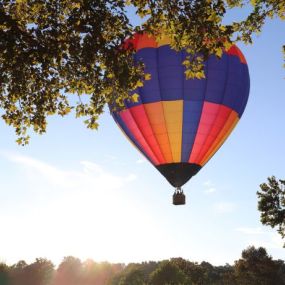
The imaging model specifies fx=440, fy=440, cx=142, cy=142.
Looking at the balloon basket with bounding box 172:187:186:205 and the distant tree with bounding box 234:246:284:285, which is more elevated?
the balloon basket with bounding box 172:187:186:205

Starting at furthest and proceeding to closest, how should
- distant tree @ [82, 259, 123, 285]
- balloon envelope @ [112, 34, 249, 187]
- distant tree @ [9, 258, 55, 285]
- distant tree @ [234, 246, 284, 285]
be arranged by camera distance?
distant tree @ [82, 259, 123, 285], distant tree @ [9, 258, 55, 285], distant tree @ [234, 246, 284, 285], balloon envelope @ [112, 34, 249, 187]

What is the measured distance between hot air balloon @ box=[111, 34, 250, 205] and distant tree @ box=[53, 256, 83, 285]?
146 metres

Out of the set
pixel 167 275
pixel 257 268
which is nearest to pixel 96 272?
pixel 167 275

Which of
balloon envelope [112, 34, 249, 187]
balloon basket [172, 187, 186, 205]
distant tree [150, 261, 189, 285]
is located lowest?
distant tree [150, 261, 189, 285]

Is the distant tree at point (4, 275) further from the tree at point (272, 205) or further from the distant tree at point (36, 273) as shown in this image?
the tree at point (272, 205)

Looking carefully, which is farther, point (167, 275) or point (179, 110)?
point (167, 275)

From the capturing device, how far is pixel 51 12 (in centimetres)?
1395

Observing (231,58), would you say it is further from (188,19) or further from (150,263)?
(150,263)

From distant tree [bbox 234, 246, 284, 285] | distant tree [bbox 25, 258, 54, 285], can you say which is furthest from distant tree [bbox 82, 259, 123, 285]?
distant tree [bbox 234, 246, 284, 285]

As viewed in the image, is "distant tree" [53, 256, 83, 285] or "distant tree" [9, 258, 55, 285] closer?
"distant tree" [9, 258, 55, 285]

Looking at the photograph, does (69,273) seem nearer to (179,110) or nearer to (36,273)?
(36,273)

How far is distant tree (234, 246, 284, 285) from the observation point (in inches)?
3061

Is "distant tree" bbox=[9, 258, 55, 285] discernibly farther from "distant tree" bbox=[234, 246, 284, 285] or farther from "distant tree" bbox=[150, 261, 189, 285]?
"distant tree" bbox=[234, 246, 284, 285]

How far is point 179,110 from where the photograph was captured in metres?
27.0
